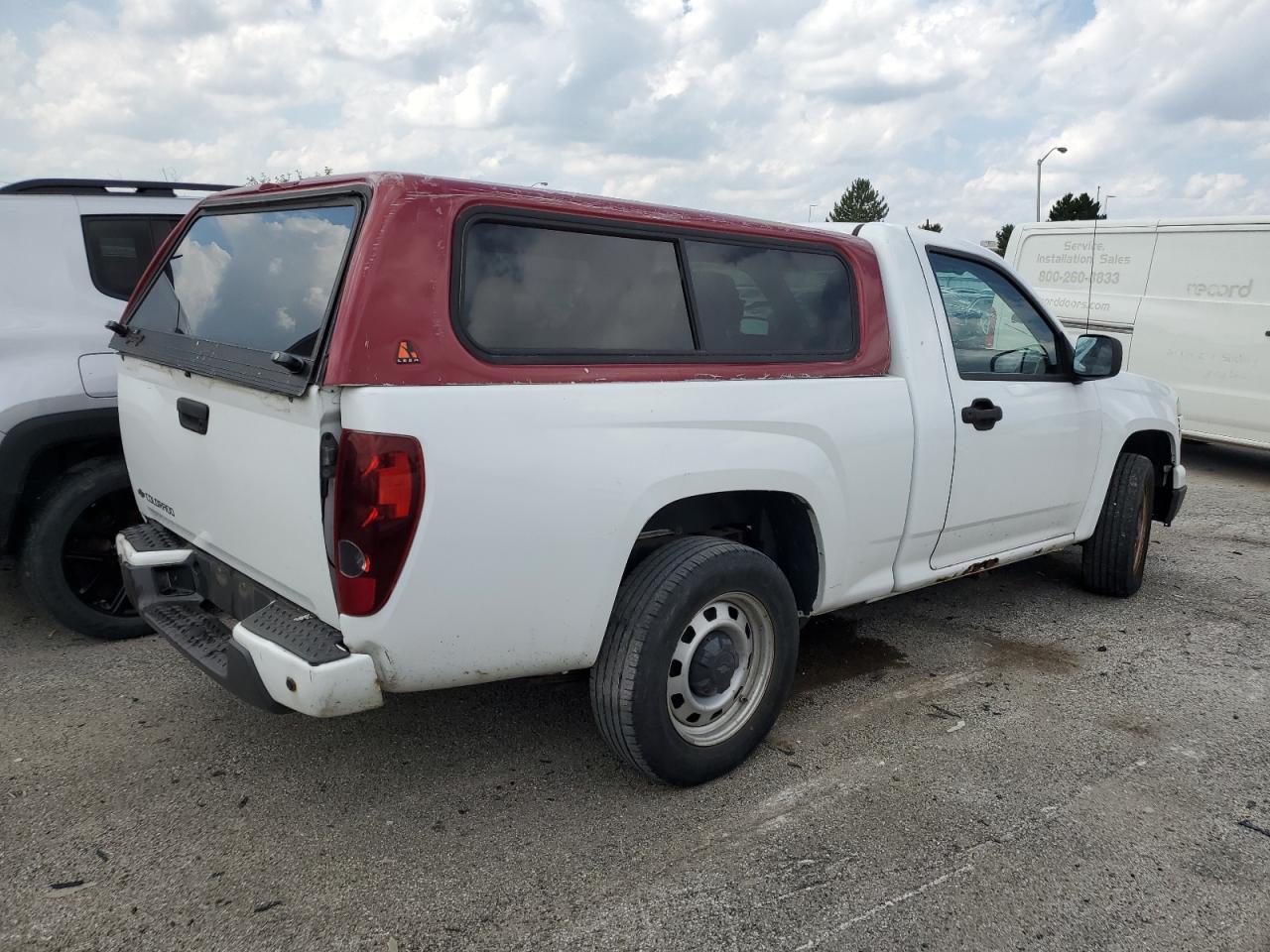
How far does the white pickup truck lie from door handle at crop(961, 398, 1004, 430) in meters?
0.02

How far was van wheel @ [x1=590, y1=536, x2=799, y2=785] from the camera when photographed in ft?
9.25

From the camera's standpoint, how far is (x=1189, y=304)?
334 inches

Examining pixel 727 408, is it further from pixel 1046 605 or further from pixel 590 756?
pixel 1046 605

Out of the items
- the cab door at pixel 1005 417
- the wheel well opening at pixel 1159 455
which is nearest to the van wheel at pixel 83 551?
the cab door at pixel 1005 417

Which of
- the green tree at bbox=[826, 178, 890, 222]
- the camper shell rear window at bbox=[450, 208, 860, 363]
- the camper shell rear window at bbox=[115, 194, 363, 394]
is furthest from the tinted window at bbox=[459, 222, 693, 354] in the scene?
the green tree at bbox=[826, 178, 890, 222]

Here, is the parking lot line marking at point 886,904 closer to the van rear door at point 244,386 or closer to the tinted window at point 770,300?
the van rear door at point 244,386

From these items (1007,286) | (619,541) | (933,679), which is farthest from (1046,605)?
(619,541)

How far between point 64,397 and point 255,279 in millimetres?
1485

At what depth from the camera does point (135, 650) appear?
4.12m

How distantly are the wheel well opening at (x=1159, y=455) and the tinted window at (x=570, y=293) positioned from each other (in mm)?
3285

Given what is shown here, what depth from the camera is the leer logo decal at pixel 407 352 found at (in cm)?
240

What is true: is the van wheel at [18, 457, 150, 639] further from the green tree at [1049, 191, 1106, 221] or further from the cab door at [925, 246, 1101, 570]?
the green tree at [1049, 191, 1106, 221]

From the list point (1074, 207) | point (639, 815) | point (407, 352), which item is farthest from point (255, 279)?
point (1074, 207)

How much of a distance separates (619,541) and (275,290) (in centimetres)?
127
